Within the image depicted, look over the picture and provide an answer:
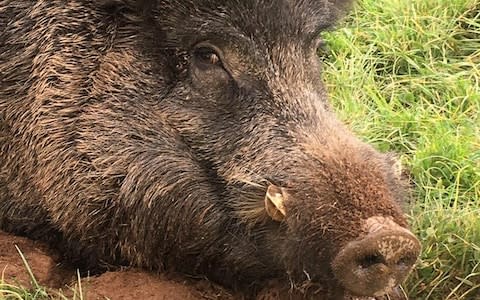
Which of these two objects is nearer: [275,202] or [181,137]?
[275,202]

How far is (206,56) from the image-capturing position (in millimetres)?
4035

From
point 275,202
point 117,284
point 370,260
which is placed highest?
point 275,202

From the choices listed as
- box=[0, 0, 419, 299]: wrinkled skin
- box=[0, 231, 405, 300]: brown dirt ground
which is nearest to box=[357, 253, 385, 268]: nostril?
box=[0, 0, 419, 299]: wrinkled skin

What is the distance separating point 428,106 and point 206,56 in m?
2.06

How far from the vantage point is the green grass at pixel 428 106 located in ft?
14.5

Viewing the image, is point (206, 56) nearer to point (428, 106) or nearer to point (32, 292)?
point (32, 292)

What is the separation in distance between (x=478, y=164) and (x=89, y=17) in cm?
206

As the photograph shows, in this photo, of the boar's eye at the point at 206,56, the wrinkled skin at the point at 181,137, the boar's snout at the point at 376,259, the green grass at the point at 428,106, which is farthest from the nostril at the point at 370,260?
the boar's eye at the point at 206,56

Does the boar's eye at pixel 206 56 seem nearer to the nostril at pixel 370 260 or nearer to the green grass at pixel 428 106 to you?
the nostril at pixel 370 260

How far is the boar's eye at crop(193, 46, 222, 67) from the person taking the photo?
4.02 metres

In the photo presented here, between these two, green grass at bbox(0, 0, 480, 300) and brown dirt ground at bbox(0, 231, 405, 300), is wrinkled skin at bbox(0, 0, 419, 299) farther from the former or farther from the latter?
green grass at bbox(0, 0, 480, 300)

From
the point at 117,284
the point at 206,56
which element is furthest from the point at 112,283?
the point at 206,56

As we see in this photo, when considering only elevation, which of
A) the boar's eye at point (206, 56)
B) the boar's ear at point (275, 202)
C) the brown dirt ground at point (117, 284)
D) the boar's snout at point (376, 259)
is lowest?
the brown dirt ground at point (117, 284)

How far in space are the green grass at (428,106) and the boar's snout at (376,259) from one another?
0.82 metres
